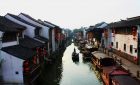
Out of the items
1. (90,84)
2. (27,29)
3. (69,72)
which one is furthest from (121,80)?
(27,29)

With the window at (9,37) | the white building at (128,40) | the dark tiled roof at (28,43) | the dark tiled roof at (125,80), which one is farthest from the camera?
the white building at (128,40)

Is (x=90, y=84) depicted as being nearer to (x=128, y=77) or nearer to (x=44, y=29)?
(x=128, y=77)

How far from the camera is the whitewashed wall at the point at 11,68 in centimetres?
2542

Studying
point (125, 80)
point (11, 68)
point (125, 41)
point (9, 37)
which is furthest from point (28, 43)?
point (125, 80)

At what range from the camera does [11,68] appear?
25.6 meters

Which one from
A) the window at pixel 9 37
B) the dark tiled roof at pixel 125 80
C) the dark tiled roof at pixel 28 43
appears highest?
the window at pixel 9 37

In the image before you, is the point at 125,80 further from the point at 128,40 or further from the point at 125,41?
the point at 125,41

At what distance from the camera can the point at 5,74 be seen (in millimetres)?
25859

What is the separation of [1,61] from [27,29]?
17.7 m

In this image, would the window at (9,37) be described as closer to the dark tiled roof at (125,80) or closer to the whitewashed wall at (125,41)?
the dark tiled roof at (125,80)

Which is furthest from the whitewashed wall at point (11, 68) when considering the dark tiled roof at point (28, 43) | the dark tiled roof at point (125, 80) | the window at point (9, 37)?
the dark tiled roof at point (125, 80)

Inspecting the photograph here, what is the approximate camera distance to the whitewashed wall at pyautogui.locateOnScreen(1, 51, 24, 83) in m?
25.4

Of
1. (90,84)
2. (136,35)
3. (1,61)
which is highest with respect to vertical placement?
(136,35)

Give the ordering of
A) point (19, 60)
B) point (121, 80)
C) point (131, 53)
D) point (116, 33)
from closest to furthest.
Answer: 1. point (121, 80)
2. point (19, 60)
3. point (131, 53)
4. point (116, 33)
